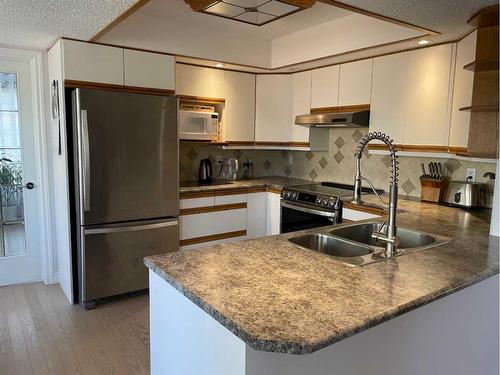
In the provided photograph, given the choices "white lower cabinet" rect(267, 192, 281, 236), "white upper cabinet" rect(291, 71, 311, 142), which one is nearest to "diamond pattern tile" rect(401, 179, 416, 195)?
"white upper cabinet" rect(291, 71, 311, 142)

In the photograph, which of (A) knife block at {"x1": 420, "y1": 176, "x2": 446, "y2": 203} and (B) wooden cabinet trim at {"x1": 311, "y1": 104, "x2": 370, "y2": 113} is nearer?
(A) knife block at {"x1": 420, "y1": 176, "x2": 446, "y2": 203}

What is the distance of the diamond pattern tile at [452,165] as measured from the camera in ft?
10.2

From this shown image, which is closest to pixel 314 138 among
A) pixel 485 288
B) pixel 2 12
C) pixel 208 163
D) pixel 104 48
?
pixel 208 163

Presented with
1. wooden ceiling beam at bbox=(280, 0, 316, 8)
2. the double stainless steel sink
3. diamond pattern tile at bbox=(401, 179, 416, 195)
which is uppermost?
wooden ceiling beam at bbox=(280, 0, 316, 8)

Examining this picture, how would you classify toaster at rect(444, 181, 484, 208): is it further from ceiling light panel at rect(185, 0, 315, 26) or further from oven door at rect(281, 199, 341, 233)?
ceiling light panel at rect(185, 0, 315, 26)

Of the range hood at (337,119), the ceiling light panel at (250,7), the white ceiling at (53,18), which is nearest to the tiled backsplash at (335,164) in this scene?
the range hood at (337,119)

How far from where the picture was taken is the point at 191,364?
1.39 metres

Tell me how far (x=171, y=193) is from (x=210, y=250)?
1.64 metres

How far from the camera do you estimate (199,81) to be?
378 centimetres

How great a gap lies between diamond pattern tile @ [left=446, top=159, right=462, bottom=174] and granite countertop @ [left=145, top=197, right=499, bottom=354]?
128 centimetres

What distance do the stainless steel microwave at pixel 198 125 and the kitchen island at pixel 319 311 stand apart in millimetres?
2048

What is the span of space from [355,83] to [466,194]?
134 centimetres

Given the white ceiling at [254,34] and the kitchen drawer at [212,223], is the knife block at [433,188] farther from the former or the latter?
the kitchen drawer at [212,223]

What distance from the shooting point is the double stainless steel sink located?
176 cm
